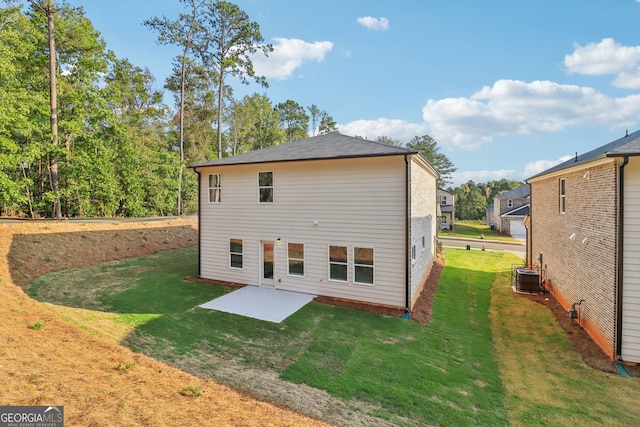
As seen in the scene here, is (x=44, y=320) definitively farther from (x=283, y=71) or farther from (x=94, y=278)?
(x=283, y=71)

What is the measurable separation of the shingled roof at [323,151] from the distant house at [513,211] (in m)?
32.1

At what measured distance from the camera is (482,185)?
79.4 m

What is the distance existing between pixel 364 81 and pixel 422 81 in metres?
5.52

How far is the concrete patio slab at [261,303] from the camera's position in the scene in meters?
9.25

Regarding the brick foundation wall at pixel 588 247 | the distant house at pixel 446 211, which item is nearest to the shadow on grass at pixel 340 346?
the brick foundation wall at pixel 588 247

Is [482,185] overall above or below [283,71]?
below

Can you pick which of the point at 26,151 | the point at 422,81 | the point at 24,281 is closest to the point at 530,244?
the point at 422,81

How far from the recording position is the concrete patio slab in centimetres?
925

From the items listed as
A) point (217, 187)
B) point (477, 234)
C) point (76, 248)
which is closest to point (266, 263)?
point (217, 187)

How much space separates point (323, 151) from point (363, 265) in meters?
4.45

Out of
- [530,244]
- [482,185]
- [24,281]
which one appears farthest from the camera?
[482,185]

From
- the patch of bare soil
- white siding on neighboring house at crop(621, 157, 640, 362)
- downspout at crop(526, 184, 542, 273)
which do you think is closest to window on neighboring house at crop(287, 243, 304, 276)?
the patch of bare soil

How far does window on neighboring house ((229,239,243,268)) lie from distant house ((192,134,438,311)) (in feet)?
0.14

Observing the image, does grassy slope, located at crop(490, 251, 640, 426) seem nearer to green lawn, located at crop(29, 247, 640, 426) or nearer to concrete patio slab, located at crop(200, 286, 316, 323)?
green lawn, located at crop(29, 247, 640, 426)
